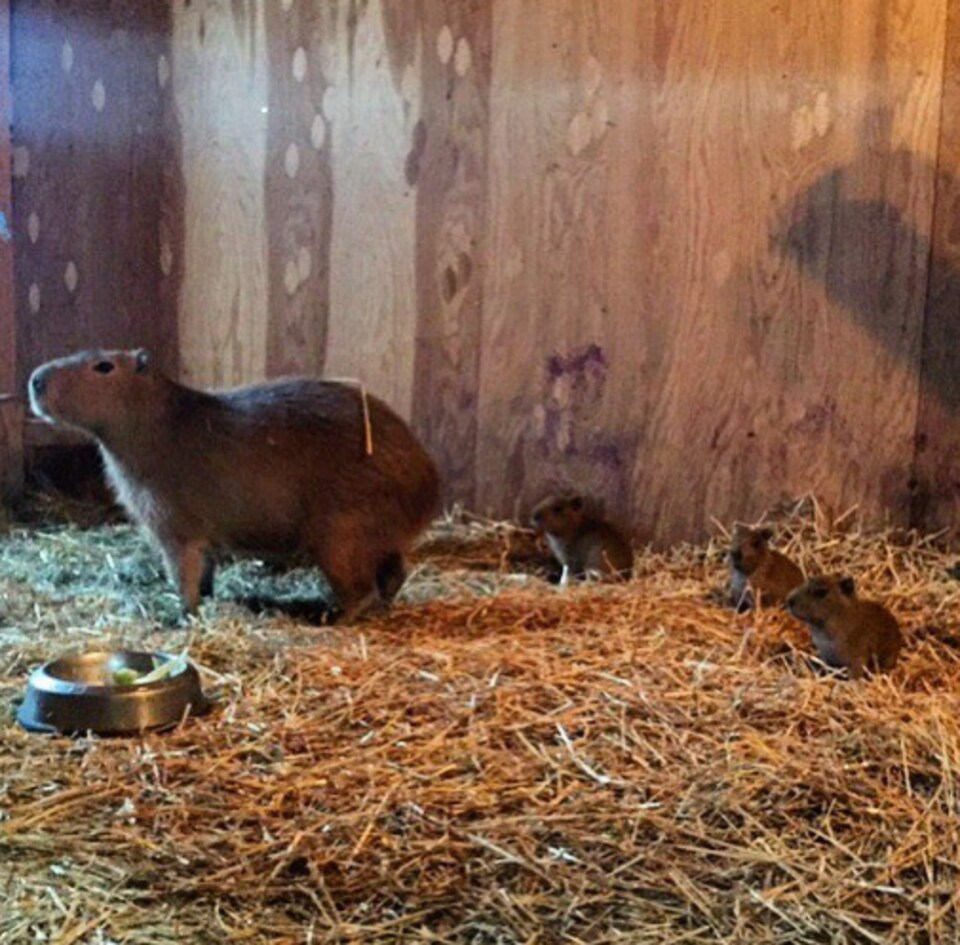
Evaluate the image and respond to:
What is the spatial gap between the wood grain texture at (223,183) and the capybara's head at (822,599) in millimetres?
2892

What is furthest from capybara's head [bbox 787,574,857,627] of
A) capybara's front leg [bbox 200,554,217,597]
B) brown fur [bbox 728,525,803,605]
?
capybara's front leg [bbox 200,554,217,597]

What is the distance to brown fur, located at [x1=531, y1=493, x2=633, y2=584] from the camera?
17.5 ft

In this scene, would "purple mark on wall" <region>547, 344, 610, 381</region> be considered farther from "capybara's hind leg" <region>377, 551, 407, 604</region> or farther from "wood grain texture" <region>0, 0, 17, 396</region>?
"wood grain texture" <region>0, 0, 17, 396</region>

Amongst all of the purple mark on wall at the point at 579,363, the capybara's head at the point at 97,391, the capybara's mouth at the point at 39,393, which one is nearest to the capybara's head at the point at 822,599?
the purple mark on wall at the point at 579,363

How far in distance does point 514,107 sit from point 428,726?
10.4 ft

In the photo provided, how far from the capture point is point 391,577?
193 inches

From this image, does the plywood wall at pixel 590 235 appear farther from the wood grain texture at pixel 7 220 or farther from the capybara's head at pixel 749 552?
the capybara's head at pixel 749 552

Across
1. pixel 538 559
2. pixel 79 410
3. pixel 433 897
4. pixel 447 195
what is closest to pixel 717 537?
pixel 538 559

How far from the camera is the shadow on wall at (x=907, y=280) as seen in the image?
17.3ft

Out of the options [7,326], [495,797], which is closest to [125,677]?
[495,797]

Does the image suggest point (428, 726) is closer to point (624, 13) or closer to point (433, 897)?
point (433, 897)

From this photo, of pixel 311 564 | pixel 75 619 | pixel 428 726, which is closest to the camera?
pixel 428 726

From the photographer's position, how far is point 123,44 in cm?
634

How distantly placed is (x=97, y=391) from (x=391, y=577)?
1133mm
